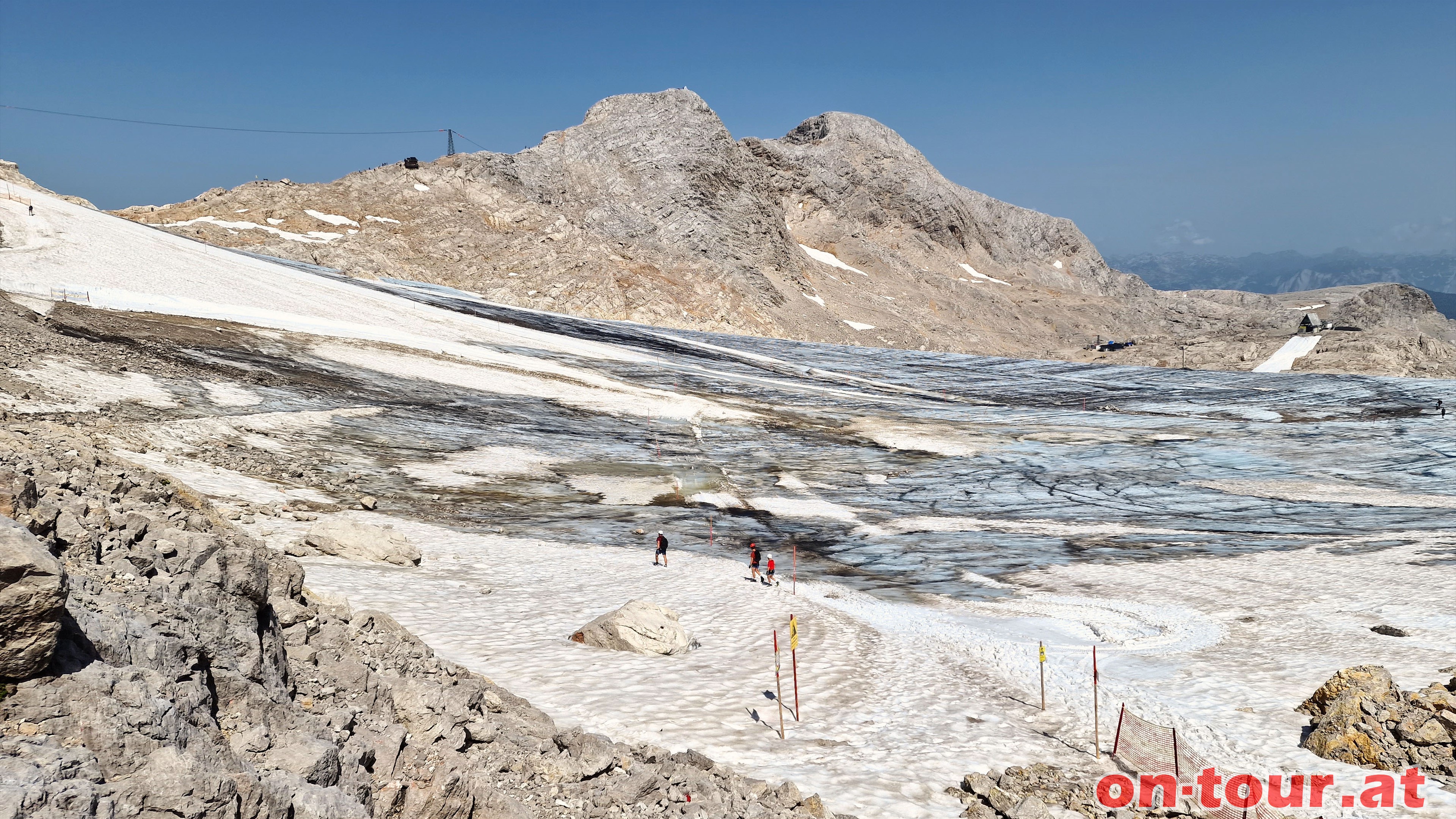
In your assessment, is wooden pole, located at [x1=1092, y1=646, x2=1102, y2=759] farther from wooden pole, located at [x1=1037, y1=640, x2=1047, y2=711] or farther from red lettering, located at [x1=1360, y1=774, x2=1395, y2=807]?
red lettering, located at [x1=1360, y1=774, x2=1395, y2=807]

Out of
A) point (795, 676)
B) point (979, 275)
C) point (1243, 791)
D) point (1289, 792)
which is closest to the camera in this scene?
point (1289, 792)

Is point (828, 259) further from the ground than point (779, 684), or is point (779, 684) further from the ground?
point (828, 259)

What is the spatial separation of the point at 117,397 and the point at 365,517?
10664mm

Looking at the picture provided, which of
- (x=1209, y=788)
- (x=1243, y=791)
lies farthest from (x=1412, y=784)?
(x=1209, y=788)

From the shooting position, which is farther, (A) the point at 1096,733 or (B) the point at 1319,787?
(A) the point at 1096,733

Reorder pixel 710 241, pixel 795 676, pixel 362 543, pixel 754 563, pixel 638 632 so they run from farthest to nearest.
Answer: pixel 710 241 → pixel 754 563 → pixel 362 543 → pixel 638 632 → pixel 795 676

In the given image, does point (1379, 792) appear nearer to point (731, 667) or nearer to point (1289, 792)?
point (1289, 792)

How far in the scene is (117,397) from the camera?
2462cm

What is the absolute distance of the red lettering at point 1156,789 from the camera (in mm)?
10086

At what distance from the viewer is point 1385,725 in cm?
1101

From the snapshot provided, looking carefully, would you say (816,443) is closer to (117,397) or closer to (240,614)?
(117,397)

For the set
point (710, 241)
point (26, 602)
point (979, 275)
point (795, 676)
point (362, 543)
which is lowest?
point (795, 676)

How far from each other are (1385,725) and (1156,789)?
358 cm

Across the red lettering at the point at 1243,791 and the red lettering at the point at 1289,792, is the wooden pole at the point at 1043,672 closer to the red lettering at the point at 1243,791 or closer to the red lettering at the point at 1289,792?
the red lettering at the point at 1243,791
